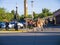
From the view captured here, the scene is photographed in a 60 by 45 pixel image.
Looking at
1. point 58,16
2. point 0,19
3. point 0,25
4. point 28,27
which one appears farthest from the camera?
point 0,19

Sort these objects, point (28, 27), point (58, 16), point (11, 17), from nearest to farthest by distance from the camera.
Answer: point (28, 27)
point (58, 16)
point (11, 17)
